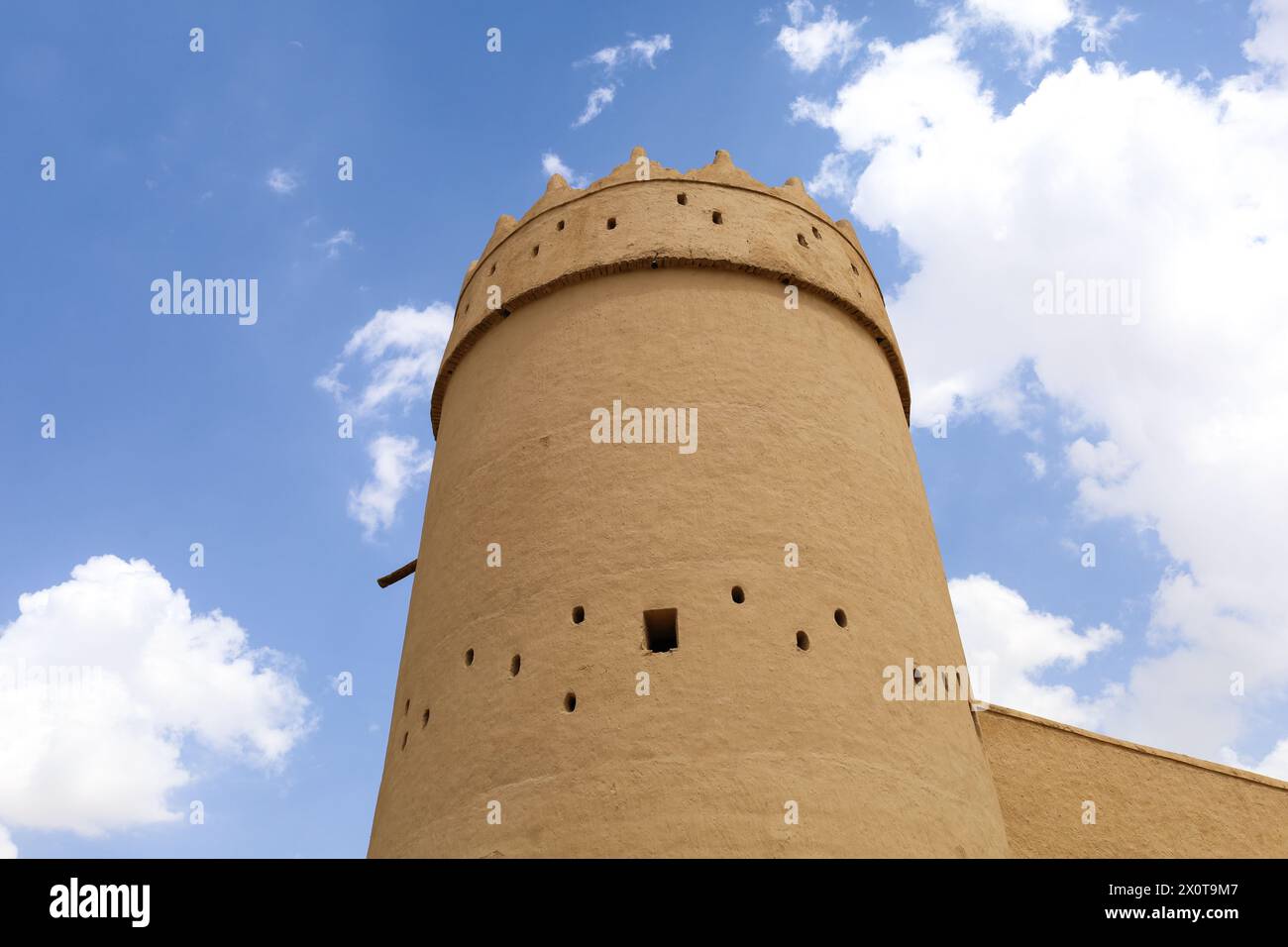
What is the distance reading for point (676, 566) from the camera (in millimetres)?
8953

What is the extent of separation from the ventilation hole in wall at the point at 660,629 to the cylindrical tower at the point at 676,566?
20 millimetres

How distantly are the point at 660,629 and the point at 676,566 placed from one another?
0.52 m

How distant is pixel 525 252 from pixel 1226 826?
9.02 meters

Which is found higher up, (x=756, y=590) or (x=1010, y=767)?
(x=756, y=590)

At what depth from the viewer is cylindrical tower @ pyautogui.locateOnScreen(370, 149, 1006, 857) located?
8.11 m

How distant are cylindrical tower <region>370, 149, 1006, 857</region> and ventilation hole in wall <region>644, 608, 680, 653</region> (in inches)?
0.8

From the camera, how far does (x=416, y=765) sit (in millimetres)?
9266
